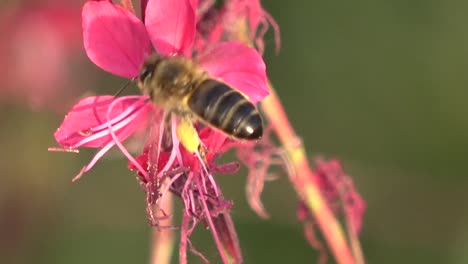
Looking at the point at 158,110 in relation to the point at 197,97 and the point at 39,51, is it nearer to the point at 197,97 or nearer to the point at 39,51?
the point at 197,97

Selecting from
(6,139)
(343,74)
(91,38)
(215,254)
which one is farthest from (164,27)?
(343,74)

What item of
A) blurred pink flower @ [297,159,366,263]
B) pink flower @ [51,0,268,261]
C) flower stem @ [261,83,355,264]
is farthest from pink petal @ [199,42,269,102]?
blurred pink flower @ [297,159,366,263]

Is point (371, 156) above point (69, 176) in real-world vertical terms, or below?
above

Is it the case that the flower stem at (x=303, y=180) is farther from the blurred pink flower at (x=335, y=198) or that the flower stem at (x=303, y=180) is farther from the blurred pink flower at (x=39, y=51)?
the blurred pink flower at (x=39, y=51)

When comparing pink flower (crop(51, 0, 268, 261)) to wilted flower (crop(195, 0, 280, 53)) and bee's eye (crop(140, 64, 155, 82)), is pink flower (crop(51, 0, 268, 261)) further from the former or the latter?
wilted flower (crop(195, 0, 280, 53))

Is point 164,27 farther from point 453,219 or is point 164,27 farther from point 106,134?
point 453,219

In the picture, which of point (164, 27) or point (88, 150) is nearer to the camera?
point (164, 27)

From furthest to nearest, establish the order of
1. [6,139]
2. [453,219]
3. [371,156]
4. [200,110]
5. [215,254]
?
[371,156] → [453,219] → [6,139] → [215,254] → [200,110]

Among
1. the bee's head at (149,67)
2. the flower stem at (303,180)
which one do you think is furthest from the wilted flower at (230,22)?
the bee's head at (149,67)
